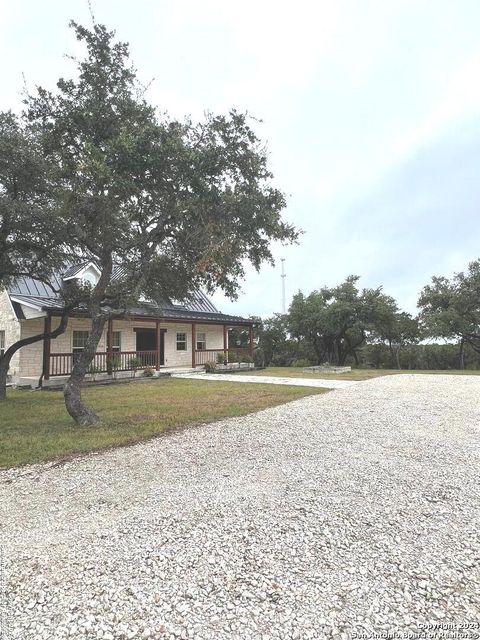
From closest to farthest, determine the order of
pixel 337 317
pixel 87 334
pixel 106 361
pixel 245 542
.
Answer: pixel 245 542 < pixel 106 361 < pixel 87 334 < pixel 337 317

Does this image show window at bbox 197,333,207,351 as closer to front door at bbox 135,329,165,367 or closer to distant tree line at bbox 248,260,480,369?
front door at bbox 135,329,165,367

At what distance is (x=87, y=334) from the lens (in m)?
15.4

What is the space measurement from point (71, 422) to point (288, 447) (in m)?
4.31

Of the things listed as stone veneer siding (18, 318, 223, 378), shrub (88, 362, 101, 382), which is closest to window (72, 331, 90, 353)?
stone veneer siding (18, 318, 223, 378)

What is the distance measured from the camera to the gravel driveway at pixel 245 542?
77.6 inches

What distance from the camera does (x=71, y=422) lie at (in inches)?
273

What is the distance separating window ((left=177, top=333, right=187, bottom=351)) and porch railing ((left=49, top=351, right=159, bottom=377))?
2585 millimetres

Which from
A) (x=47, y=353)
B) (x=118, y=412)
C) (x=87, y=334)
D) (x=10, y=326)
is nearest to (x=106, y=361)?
(x=87, y=334)

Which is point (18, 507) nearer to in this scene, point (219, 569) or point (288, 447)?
point (219, 569)

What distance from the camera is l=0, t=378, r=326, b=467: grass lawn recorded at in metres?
5.39

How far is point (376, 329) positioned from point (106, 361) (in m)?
17.1

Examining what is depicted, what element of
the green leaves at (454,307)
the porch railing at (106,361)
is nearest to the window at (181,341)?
the porch railing at (106,361)

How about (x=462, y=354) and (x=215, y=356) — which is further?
(x=462, y=354)

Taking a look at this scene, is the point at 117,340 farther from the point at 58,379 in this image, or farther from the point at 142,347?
the point at 58,379
